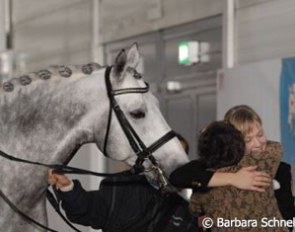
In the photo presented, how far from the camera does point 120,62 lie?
4352mm

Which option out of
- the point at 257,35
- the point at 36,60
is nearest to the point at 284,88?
the point at 257,35

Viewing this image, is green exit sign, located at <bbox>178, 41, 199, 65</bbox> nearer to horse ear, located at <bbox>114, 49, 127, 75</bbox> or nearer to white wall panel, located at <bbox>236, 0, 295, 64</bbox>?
white wall panel, located at <bbox>236, 0, 295, 64</bbox>

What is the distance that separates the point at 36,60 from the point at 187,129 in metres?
3.61

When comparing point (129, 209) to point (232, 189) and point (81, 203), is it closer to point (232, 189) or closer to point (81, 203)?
point (81, 203)

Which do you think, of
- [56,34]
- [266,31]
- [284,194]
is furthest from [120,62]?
[56,34]

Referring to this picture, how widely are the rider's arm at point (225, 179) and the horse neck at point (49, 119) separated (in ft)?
2.12

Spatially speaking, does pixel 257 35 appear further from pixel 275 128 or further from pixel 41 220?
pixel 41 220

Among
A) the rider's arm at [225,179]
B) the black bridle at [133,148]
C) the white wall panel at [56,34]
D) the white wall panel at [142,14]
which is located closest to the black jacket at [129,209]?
the black bridle at [133,148]

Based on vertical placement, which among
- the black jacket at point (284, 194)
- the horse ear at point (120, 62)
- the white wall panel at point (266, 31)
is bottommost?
the black jacket at point (284, 194)

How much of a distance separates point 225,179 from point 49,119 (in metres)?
1.00

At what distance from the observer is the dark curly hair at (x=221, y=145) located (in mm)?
3857

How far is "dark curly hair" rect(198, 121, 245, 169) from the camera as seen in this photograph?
3857 millimetres

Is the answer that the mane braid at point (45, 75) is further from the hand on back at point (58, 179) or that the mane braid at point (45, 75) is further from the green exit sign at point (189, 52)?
the green exit sign at point (189, 52)

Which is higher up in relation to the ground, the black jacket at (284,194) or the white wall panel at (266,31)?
the white wall panel at (266,31)
